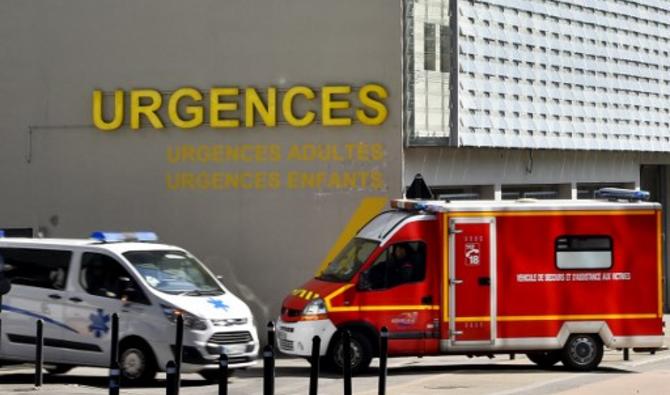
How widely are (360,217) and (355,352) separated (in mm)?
5671

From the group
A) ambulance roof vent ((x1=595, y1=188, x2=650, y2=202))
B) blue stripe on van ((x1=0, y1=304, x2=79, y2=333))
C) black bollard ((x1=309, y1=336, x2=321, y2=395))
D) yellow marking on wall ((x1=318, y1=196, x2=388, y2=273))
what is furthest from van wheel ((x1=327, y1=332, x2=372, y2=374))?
black bollard ((x1=309, y1=336, x2=321, y2=395))

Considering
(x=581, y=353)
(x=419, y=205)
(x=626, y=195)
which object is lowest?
(x=581, y=353)

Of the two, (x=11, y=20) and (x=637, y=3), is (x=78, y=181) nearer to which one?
(x=11, y=20)

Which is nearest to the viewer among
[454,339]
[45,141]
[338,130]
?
[454,339]

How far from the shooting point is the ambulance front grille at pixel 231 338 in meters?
18.3

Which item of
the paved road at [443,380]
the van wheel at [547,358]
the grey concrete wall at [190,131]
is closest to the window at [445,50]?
the grey concrete wall at [190,131]

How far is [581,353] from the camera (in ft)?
66.3

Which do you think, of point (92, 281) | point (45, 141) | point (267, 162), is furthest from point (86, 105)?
point (92, 281)

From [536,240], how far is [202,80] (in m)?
8.36

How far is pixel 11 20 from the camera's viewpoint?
27.0 meters

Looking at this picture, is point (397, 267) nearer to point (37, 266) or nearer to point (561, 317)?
point (561, 317)

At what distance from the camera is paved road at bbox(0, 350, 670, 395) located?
17.6 m

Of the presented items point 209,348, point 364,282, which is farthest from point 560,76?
point 209,348

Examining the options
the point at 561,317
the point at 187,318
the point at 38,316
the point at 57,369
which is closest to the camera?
the point at 187,318
